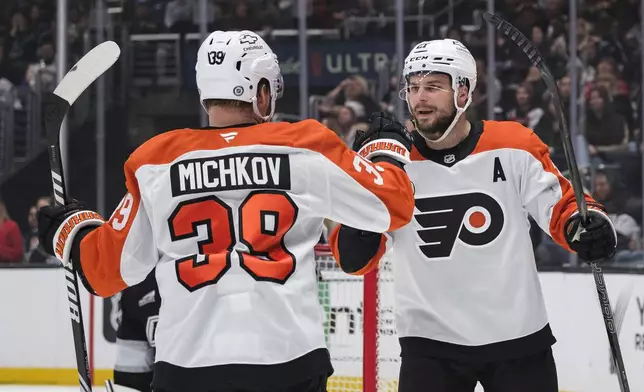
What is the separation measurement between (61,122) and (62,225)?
13.9 inches

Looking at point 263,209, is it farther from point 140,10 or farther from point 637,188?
point 140,10

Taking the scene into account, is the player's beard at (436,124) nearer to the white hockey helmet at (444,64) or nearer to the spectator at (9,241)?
the white hockey helmet at (444,64)

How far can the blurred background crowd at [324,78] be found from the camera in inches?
241

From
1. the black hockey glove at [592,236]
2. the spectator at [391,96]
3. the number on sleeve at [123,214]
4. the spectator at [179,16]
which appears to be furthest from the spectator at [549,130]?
the number on sleeve at [123,214]

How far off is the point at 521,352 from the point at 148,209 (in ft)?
3.13

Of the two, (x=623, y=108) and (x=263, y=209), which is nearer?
(x=263, y=209)

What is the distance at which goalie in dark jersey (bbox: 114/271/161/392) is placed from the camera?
3.19 meters

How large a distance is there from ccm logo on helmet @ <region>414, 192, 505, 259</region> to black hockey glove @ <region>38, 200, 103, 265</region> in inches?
30.1

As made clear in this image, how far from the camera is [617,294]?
14.0 ft

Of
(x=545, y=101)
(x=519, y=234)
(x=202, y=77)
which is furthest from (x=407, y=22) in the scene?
(x=202, y=77)

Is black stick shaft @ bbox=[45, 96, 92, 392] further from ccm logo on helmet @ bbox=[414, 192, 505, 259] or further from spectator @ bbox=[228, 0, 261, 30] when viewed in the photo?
spectator @ bbox=[228, 0, 261, 30]

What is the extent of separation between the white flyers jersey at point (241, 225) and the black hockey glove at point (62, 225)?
14cm

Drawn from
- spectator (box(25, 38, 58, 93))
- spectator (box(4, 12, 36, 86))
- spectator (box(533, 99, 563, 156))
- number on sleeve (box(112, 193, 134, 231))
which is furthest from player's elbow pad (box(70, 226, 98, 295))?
spectator (box(4, 12, 36, 86))

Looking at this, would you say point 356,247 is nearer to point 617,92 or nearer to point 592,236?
point 592,236
